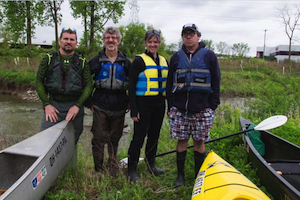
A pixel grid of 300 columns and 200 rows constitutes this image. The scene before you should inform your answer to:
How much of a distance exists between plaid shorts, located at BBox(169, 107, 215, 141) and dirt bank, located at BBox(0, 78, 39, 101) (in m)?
Result: 11.4

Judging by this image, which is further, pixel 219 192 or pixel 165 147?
pixel 165 147

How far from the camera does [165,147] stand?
174 inches

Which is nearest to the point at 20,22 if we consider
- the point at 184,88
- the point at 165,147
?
the point at 165,147

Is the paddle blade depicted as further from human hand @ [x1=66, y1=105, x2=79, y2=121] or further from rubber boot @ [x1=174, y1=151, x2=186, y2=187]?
human hand @ [x1=66, y1=105, x2=79, y2=121]

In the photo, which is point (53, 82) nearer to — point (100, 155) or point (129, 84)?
point (129, 84)

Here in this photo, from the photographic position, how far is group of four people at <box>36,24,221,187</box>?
7.66ft

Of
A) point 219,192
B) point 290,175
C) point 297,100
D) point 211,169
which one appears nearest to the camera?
point 219,192

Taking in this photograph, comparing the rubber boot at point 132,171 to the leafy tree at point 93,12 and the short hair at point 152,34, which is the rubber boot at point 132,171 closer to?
the short hair at point 152,34

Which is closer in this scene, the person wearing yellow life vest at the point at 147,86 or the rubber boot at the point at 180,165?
the person wearing yellow life vest at the point at 147,86

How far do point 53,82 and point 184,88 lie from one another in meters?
1.40

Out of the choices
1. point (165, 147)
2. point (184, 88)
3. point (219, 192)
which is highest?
point (184, 88)

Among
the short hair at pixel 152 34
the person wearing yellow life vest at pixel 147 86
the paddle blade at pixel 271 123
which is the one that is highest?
the short hair at pixel 152 34

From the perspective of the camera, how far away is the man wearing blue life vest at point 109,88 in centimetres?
256

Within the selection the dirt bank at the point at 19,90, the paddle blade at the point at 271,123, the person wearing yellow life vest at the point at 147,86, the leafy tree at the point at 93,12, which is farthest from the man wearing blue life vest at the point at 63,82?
the leafy tree at the point at 93,12
